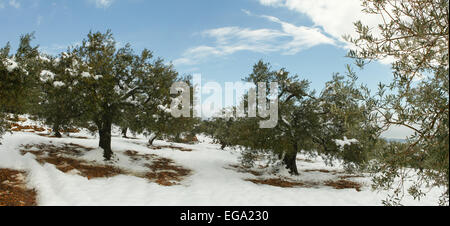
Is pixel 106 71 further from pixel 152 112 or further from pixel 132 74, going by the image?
pixel 152 112

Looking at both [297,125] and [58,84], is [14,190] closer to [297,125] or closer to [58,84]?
[58,84]

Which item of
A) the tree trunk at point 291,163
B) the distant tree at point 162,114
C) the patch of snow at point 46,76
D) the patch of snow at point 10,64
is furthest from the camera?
Answer: the tree trunk at point 291,163

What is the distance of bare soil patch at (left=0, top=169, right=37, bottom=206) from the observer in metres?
10.3

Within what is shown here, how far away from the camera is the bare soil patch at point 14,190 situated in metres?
10.3

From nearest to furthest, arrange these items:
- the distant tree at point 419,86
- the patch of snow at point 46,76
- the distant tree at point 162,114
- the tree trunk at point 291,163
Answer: the distant tree at point 419,86 < the patch of snow at point 46,76 < the distant tree at point 162,114 < the tree trunk at point 291,163

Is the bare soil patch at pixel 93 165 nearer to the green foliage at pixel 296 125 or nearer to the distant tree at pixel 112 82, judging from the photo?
the distant tree at pixel 112 82

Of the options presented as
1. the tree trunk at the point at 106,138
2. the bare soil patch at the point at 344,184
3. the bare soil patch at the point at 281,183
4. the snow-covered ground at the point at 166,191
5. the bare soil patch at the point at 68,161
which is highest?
the tree trunk at the point at 106,138

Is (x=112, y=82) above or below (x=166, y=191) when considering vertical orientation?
above

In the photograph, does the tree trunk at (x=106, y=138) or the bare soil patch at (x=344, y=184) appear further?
the tree trunk at (x=106, y=138)

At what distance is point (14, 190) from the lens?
11.7m

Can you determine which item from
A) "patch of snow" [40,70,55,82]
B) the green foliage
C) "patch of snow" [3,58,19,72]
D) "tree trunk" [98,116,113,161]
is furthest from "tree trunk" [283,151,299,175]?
"patch of snow" [3,58,19,72]

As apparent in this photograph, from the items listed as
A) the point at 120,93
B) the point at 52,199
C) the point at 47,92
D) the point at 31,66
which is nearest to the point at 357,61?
the point at 52,199

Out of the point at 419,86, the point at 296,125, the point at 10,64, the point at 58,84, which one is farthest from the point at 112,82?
the point at 419,86

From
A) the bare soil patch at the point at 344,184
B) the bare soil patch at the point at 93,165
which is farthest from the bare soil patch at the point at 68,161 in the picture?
the bare soil patch at the point at 344,184
